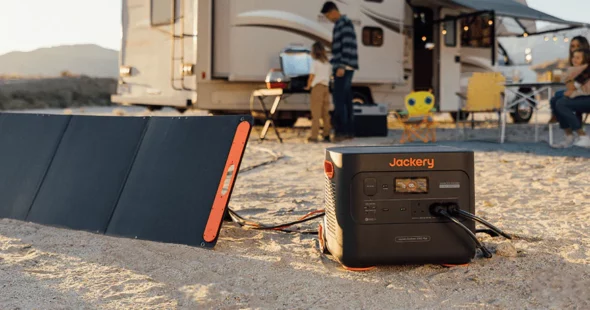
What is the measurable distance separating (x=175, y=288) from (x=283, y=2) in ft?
24.0

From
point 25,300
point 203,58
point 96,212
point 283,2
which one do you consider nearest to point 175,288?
point 25,300

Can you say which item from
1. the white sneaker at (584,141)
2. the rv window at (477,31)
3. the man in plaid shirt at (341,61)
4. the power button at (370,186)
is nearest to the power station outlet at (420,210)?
the power button at (370,186)

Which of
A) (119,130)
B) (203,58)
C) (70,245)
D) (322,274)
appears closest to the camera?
(322,274)

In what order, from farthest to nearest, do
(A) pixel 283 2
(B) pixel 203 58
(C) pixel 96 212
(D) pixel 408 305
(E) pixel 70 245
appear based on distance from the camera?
1. (A) pixel 283 2
2. (B) pixel 203 58
3. (C) pixel 96 212
4. (E) pixel 70 245
5. (D) pixel 408 305

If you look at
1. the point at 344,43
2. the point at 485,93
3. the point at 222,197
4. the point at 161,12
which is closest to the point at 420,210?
the point at 222,197

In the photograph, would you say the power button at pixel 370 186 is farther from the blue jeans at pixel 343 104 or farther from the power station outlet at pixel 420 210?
the blue jeans at pixel 343 104

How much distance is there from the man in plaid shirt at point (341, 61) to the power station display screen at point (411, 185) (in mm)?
5877

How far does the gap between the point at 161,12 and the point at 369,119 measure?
3194 mm

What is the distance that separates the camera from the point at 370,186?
2590 millimetres

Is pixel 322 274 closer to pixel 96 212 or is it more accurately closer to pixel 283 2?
pixel 96 212

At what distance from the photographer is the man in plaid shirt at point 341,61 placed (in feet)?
27.8

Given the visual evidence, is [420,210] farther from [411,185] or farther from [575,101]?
[575,101]

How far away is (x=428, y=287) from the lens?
8.11 feet

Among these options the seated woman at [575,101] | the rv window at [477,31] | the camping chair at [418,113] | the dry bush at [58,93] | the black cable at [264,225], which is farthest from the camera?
the dry bush at [58,93]
